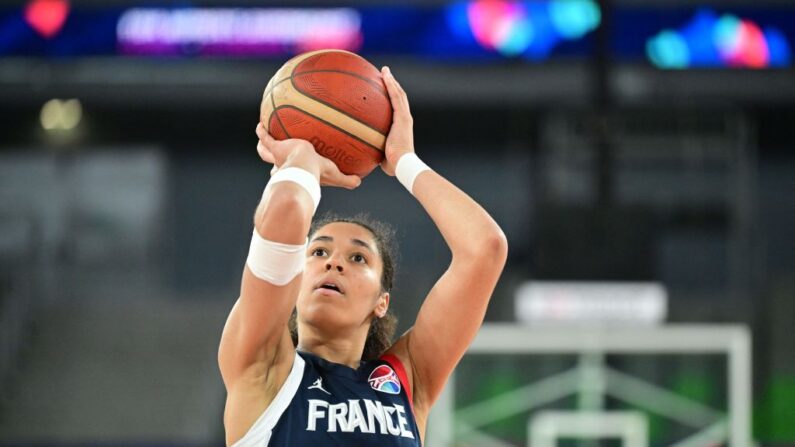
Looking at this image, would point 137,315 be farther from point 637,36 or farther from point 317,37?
point 637,36

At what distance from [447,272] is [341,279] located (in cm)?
28

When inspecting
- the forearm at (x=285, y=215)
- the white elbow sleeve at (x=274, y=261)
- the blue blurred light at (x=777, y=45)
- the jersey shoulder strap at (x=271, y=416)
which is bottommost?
the jersey shoulder strap at (x=271, y=416)

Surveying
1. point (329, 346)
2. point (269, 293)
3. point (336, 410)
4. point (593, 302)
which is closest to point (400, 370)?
point (329, 346)

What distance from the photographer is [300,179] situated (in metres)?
2.65

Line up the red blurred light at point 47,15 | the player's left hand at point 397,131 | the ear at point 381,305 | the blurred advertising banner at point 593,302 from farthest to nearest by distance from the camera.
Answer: the red blurred light at point 47,15 → the blurred advertising banner at point 593,302 → the ear at point 381,305 → the player's left hand at point 397,131

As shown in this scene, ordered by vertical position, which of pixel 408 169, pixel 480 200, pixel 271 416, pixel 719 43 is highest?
pixel 719 43

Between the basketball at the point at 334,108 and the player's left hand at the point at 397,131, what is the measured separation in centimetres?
2

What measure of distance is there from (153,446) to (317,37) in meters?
4.05

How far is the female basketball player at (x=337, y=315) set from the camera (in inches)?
103

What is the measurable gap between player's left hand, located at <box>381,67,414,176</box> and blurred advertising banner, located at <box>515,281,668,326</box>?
182 inches

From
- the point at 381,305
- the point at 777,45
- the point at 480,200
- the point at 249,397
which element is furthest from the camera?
the point at 480,200

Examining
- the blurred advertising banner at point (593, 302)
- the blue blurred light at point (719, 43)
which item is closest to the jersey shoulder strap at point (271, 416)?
the blurred advertising banner at point (593, 302)

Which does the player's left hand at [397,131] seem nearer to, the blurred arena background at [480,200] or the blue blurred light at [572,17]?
the blurred arena background at [480,200]

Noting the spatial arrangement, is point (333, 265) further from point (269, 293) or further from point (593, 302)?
point (593, 302)
